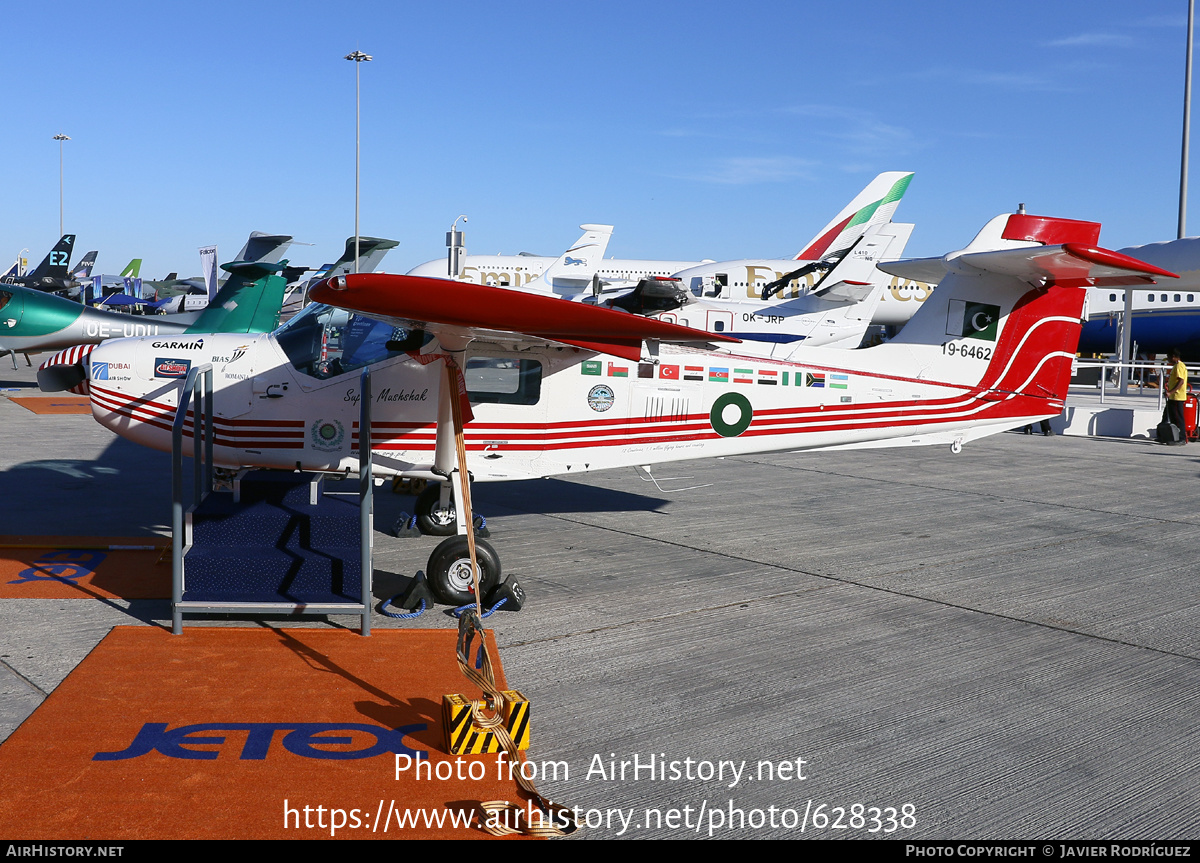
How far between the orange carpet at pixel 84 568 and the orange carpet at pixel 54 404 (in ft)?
35.2

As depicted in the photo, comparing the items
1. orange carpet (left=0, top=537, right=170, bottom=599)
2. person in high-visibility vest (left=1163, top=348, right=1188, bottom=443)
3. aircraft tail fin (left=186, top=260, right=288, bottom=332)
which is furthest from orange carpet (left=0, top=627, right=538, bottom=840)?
person in high-visibility vest (left=1163, top=348, right=1188, bottom=443)

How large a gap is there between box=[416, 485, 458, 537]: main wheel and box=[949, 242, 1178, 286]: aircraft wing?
5054mm

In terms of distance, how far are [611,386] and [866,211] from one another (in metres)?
29.3

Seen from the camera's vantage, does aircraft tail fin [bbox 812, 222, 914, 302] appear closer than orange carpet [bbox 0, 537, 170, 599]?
No

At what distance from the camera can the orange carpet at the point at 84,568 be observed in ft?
21.3

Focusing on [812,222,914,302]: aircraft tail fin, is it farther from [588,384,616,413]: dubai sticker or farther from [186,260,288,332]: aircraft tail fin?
[588,384,616,413]: dubai sticker

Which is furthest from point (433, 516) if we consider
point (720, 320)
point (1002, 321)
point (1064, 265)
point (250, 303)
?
point (720, 320)

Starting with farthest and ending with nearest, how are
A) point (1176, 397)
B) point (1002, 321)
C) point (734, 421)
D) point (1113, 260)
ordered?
1. point (1176, 397)
2. point (1002, 321)
3. point (734, 421)
4. point (1113, 260)

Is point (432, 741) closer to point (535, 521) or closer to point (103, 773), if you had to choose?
point (103, 773)

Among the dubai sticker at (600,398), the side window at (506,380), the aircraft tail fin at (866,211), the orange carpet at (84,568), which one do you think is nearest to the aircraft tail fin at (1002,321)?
the dubai sticker at (600,398)

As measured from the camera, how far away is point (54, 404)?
19.4 metres

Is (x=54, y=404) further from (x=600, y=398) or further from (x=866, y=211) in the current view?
(x=866, y=211)

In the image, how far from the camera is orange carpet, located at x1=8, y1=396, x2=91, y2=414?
1814cm
